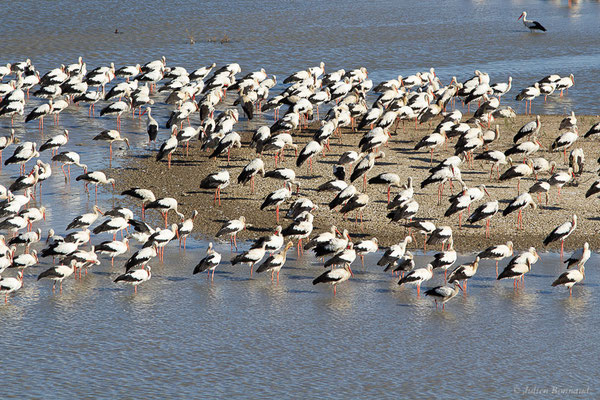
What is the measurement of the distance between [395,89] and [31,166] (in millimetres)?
13466

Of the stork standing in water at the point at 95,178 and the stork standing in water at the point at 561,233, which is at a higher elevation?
the stork standing in water at the point at 95,178

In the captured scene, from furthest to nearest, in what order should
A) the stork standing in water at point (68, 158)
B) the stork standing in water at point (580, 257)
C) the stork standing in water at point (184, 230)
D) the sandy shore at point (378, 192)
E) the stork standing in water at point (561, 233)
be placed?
1. the stork standing in water at point (68, 158)
2. the sandy shore at point (378, 192)
3. the stork standing in water at point (184, 230)
4. the stork standing in water at point (561, 233)
5. the stork standing in water at point (580, 257)

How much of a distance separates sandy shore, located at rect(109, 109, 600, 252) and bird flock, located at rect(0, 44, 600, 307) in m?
0.29

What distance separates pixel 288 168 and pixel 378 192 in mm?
3110

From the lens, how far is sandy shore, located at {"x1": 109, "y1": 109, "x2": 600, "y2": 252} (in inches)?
817

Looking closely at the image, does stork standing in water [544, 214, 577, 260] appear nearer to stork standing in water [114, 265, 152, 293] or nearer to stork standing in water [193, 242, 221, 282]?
stork standing in water [193, 242, 221, 282]

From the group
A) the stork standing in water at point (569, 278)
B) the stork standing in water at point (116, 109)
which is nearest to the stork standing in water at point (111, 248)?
the stork standing in water at point (569, 278)

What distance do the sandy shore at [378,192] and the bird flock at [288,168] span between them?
295 millimetres

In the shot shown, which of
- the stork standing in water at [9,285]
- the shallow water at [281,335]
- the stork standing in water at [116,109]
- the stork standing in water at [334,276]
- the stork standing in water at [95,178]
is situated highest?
the stork standing in water at [116,109]

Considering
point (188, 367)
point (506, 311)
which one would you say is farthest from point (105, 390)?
point (506, 311)

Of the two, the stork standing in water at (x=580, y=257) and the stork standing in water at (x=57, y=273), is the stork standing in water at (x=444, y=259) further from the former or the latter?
the stork standing in water at (x=57, y=273)

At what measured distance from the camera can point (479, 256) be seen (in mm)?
18359

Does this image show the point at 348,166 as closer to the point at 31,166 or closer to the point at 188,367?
the point at 31,166

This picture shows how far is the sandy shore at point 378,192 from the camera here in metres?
20.8
